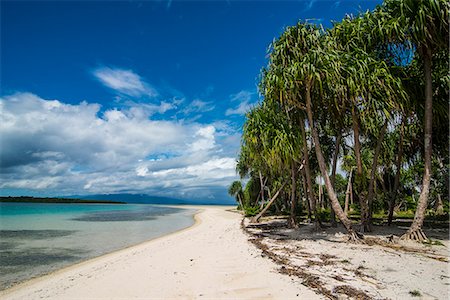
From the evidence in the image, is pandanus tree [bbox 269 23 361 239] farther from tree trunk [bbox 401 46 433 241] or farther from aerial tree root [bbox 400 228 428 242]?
tree trunk [bbox 401 46 433 241]

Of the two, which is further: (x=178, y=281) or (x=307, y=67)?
(x=307, y=67)

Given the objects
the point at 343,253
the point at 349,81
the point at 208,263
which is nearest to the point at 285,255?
the point at 343,253

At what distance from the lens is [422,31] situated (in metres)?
8.76

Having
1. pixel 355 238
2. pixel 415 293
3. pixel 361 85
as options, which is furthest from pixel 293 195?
pixel 415 293

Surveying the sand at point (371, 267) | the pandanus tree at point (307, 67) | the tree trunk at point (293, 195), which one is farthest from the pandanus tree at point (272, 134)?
the sand at point (371, 267)

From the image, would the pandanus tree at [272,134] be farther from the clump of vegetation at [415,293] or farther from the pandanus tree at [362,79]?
the clump of vegetation at [415,293]

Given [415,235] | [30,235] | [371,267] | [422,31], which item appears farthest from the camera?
[30,235]

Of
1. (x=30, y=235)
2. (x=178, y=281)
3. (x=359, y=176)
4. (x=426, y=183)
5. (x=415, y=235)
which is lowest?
(x=30, y=235)

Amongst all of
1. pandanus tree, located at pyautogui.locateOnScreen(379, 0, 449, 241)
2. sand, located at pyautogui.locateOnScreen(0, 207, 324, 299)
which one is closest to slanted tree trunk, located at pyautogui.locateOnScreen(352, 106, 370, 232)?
pandanus tree, located at pyautogui.locateOnScreen(379, 0, 449, 241)

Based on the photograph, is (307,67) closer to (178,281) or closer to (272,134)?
(272,134)

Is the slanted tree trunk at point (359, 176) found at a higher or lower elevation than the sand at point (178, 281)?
higher

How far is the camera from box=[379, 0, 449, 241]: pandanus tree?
8.70 metres

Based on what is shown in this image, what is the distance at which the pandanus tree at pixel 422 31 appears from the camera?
343 inches

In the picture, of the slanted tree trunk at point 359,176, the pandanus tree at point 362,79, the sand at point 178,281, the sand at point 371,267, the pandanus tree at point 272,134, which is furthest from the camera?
the pandanus tree at point 272,134
